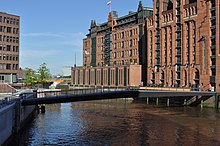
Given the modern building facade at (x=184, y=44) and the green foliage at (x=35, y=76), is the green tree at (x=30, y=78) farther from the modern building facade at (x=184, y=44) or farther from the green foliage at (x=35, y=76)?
the modern building facade at (x=184, y=44)

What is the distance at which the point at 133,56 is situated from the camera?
467 ft

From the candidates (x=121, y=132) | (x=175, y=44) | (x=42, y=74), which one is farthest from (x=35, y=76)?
(x=121, y=132)

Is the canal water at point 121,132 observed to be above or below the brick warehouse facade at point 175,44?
below

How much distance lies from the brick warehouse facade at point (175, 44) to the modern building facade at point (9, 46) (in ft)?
166

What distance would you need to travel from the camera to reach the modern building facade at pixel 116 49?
446 ft

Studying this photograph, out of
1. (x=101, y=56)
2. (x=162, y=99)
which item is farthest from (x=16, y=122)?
(x=101, y=56)

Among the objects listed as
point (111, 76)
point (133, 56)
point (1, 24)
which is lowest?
point (111, 76)

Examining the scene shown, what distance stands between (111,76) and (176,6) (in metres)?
47.8

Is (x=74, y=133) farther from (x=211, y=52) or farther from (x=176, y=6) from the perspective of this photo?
(x=176, y=6)

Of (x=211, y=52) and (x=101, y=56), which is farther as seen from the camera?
(x=101, y=56)

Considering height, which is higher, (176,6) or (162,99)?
(176,6)

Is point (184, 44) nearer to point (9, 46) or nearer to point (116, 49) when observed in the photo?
point (116, 49)

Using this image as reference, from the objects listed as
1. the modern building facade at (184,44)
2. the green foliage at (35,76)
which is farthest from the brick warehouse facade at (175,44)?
the green foliage at (35,76)

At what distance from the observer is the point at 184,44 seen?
10581 centimetres
